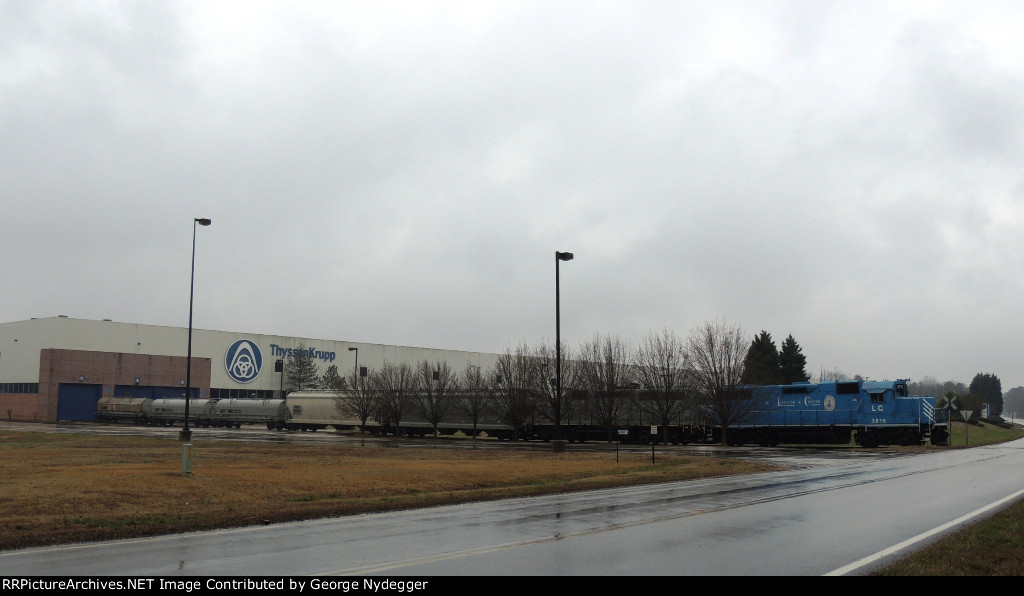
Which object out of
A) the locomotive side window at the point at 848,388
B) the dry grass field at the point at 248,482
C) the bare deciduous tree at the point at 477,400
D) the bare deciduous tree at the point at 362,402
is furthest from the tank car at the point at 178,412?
the locomotive side window at the point at 848,388

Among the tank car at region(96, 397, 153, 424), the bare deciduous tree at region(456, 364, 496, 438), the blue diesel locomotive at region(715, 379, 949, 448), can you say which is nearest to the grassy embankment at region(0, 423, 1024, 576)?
the blue diesel locomotive at region(715, 379, 949, 448)

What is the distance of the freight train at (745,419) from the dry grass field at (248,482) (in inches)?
Answer: 354

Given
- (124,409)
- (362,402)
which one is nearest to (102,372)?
(124,409)

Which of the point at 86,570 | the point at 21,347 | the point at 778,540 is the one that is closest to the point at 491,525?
the point at 778,540

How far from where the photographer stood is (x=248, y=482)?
2089cm

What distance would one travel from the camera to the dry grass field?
569 inches

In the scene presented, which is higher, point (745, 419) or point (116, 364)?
point (116, 364)

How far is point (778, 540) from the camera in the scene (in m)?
11.9

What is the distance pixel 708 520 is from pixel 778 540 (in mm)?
2649

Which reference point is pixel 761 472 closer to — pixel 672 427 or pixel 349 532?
pixel 349 532

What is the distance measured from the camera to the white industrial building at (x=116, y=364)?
275ft

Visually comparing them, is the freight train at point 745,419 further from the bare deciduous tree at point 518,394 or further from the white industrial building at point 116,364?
the white industrial building at point 116,364

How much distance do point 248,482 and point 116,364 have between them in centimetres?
7553

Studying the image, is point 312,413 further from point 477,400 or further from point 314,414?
point 477,400
